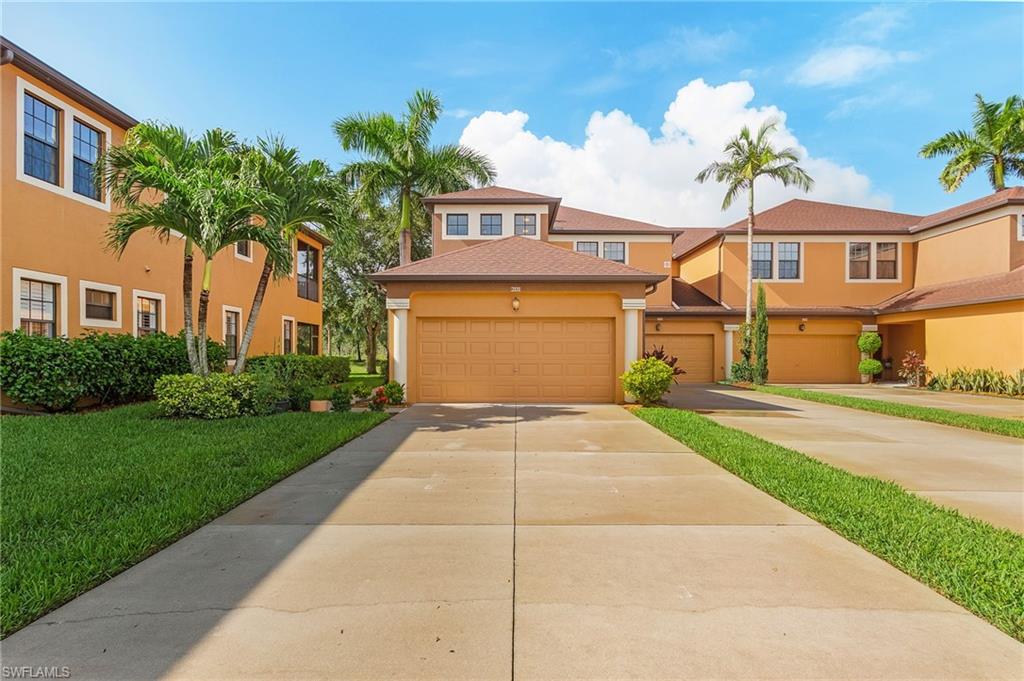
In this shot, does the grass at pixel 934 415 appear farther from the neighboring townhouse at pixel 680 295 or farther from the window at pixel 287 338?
the window at pixel 287 338

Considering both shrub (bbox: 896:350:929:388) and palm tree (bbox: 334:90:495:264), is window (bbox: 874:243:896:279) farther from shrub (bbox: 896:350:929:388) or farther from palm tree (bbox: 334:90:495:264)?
palm tree (bbox: 334:90:495:264)

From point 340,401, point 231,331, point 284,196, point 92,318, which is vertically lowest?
point 340,401

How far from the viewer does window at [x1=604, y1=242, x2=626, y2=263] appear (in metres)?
22.2

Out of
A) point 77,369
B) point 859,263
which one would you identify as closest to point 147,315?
point 77,369

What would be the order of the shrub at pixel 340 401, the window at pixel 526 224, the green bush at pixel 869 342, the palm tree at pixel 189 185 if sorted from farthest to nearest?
the window at pixel 526 224 → the green bush at pixel 869 342 → the shrub at pixel 340 401 → the palm tree at pixel 189 185

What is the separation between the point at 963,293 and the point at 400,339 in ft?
68.1

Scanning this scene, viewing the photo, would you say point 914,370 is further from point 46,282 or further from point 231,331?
point 46,282

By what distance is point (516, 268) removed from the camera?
13125mm

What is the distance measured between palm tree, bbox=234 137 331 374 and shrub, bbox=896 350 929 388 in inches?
867

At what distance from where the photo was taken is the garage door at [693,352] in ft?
68.6

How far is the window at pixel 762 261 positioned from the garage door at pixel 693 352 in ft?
13.3

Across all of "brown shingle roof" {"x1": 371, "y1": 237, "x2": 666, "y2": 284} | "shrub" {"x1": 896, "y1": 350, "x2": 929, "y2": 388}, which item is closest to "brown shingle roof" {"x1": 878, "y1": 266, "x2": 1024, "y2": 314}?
"shrub" {"x1": 896, "y1": 350, "x2": 929, "y2": 388}

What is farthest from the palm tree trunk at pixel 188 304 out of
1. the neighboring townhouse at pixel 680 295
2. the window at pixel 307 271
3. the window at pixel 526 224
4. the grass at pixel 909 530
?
the window at pixel 526 224

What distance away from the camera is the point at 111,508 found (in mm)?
4395
